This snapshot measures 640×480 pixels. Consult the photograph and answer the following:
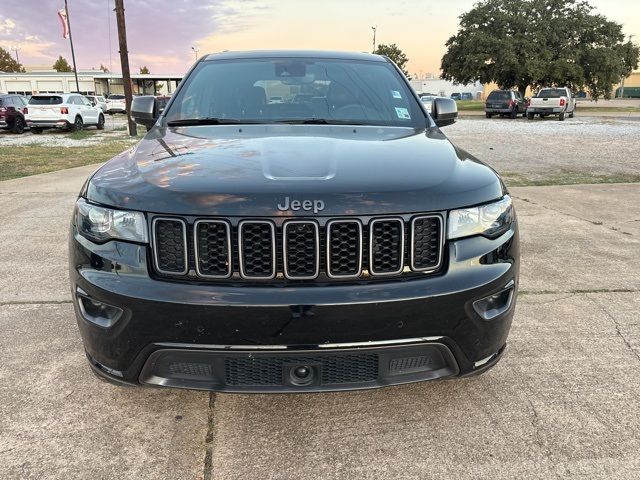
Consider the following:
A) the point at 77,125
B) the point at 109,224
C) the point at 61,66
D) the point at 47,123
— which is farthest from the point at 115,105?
the point at 61,66

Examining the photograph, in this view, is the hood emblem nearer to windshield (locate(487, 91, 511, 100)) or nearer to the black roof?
the black roof

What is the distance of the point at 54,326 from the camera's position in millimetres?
3225

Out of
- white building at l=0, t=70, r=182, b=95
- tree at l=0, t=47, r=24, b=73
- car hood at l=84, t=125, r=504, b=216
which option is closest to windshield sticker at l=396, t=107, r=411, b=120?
car hood at l=84, t=125, r=504, b=216

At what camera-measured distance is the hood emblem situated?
6.09 feet

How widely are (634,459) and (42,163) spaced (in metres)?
12.0

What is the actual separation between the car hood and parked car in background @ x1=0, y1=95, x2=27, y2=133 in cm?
2141

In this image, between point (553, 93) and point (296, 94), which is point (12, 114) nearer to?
point (296, 94)

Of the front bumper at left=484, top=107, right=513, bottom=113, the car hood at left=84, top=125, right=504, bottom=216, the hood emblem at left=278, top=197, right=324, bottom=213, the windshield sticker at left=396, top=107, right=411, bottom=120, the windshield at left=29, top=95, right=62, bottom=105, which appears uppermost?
the windshield at left=29, top=95, right=62, bottom=105

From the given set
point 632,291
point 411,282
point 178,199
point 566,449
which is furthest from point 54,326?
point 632,291

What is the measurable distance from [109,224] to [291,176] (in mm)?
724

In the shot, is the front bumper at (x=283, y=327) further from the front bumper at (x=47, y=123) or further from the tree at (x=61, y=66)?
the tree at (x=61, y=66)

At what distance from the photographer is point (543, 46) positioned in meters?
40.5

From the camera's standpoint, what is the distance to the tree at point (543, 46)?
4012 cm

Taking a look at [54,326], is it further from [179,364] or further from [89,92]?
[89,92]
